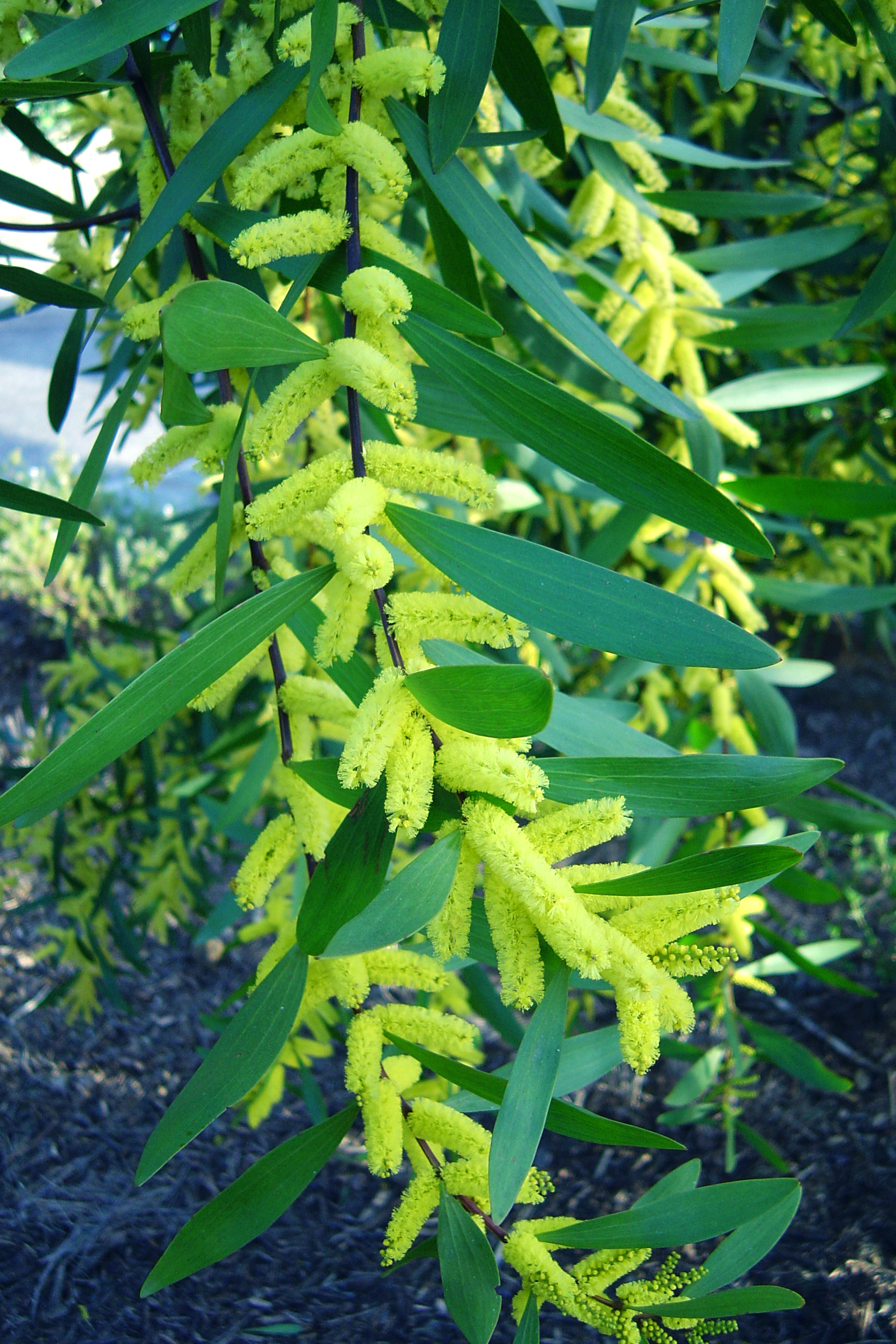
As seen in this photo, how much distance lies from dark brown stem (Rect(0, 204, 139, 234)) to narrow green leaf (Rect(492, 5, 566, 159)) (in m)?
0.21

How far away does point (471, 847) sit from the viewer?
34cm

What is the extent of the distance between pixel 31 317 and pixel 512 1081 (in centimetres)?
748

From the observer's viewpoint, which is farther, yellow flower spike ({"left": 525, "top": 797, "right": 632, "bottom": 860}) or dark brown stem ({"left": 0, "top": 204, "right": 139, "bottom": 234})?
dark brown stem ({"left": 0, "top": 204, "right": 139, "bottom": 234})

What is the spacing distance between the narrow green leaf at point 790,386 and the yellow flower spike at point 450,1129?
65cm

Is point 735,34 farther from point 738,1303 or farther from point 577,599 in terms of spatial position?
point 738,1303

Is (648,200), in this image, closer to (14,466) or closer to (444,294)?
(444,294)

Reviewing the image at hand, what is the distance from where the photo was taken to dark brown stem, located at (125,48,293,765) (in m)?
0.46

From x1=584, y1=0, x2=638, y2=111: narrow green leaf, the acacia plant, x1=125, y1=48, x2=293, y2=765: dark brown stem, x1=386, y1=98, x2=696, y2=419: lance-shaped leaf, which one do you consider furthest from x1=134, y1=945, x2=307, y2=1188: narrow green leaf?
x1=584, y1=0, x2=638, y2=111: narrow green leaf

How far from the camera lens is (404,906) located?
0.31 metres

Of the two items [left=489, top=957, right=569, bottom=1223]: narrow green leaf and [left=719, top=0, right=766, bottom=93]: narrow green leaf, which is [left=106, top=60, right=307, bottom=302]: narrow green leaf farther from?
[left=489, top=957, right=569, bottom=1223]: narrow green leaf

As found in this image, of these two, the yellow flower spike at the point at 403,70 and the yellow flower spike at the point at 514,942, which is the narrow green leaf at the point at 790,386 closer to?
the yellow flower spike at the point at 403,70

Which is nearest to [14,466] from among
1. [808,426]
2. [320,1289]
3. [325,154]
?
[808,426]

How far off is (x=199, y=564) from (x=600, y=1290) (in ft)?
1.18

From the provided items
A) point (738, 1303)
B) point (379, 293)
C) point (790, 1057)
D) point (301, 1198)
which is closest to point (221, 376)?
point (379, 293)
